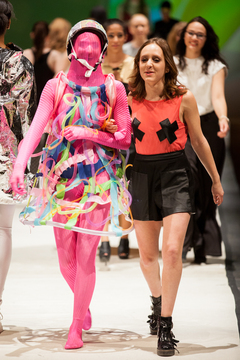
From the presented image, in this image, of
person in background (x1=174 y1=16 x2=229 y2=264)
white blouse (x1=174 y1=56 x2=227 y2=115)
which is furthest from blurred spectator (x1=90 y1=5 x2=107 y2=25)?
white blouse (x1=174 y1=56 x2=227 y2=115)

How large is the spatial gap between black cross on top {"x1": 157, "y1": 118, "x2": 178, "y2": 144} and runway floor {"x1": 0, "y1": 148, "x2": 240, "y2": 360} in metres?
1.10

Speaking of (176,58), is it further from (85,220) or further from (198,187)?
(85,220)

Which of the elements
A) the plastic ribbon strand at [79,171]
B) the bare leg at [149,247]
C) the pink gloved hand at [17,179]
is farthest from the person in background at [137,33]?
the pink gloved hand at [17,179]

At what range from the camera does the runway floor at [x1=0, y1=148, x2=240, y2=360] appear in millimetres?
3135

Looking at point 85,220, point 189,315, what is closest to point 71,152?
point 85,220

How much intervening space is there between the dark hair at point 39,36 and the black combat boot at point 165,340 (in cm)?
417

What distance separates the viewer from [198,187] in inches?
199

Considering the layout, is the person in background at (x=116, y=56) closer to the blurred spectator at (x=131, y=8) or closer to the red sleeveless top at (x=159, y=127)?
the red sleeveless top at (x=159, y=127)

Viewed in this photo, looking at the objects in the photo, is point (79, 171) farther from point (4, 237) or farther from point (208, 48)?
point (208, 48)

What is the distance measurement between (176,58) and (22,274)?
7.05ft

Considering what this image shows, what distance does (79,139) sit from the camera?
3.13 metres

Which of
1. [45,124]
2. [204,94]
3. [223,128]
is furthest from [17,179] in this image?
[204,94]

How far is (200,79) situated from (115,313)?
2.10m

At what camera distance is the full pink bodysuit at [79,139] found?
304cm
